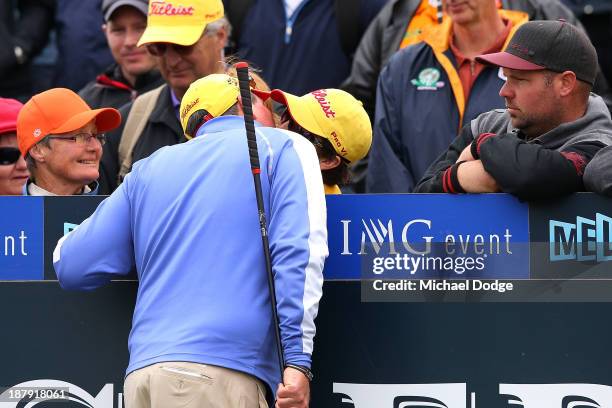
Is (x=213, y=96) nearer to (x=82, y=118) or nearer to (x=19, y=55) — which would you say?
(x=82, y=118)

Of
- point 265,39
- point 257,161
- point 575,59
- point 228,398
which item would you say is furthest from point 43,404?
point 265,39

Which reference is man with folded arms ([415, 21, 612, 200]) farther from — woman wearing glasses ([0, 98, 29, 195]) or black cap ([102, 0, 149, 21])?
black cap ([102, 0, 149, 21])

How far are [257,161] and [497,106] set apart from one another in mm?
2315

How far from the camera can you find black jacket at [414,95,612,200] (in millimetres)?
4820

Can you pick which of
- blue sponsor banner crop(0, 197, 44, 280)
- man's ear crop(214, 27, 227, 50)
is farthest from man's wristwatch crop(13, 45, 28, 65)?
blue sponsor banner crop(0, 197, 44, 280)

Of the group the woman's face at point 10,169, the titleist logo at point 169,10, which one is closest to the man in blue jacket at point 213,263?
the woman's face at point 10,169

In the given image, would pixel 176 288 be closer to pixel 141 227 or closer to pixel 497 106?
pixel 141 227

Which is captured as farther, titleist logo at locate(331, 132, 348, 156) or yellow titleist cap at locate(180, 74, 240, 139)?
titleist logo at locate(331, 132, 348, 156)

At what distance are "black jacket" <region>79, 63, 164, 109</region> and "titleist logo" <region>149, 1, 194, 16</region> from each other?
830mm

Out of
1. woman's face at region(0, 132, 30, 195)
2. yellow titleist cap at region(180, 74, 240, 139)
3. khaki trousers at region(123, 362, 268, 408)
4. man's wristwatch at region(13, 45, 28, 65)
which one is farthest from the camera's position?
man's wristwatch at region(13, 45, 28, 65)

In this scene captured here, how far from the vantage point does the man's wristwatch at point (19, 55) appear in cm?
866

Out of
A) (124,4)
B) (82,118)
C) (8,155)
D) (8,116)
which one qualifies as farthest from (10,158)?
(124,4)

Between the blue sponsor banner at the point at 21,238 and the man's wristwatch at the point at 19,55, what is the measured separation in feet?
11.8

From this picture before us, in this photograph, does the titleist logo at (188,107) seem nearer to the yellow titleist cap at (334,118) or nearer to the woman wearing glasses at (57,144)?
the yellow titleist cap at (334,118)
